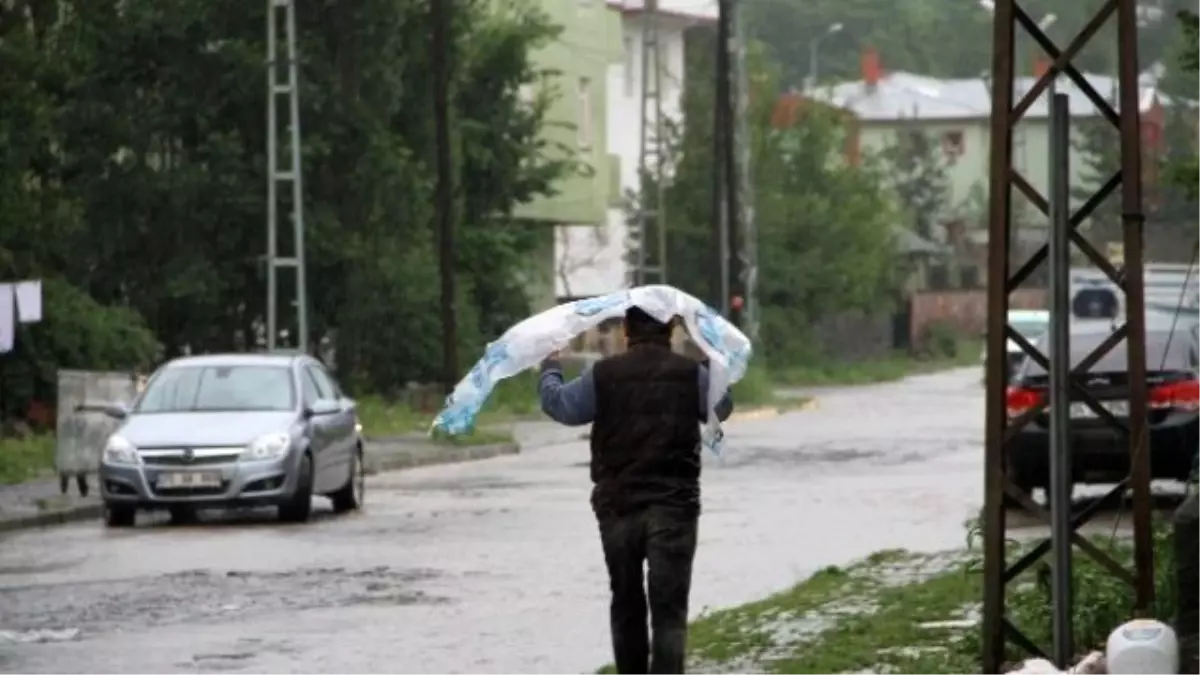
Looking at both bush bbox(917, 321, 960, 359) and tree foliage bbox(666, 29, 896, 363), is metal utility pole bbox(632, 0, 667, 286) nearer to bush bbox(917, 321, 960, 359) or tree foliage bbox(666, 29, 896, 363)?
tree foliage bbox(666, 29, 896, 363)

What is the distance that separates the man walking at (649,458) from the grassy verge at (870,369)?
60867 mm

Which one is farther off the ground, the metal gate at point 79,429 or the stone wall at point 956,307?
the metal gate at point 79,429

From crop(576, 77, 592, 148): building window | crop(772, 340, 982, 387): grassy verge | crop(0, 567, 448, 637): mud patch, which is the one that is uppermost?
crop(576, 77, 592, 148): building window

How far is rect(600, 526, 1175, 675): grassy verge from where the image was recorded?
1420 cm

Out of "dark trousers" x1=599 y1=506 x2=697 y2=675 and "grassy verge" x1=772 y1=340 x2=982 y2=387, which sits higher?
"dark trousers" x1=599 y1=506 x2=697 y2=675

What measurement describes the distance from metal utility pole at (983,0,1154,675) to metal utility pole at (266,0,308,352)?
30.9 metres

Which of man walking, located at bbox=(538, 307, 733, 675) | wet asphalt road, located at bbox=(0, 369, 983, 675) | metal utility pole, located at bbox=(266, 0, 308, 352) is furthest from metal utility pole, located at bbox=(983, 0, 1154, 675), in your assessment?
metal utility pole, located at bbox=(266, 0, 308, 352)

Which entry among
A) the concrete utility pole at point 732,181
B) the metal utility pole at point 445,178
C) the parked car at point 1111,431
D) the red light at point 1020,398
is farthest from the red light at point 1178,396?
the concrete utility pole at point 732,181

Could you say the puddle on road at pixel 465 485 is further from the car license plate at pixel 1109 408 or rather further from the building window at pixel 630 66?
the building window at pixel 630 66

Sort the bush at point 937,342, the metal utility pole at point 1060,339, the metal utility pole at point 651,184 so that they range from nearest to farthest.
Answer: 1. the metal utility pole at point 1060,339
2. the metal utility pole at point 651,184
3. the bush at point 937,342

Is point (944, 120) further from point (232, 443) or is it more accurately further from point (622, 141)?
point (232, 443)

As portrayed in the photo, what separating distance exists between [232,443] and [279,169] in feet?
69.7

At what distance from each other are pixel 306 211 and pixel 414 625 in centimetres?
3160

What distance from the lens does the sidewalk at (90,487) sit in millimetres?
27766
